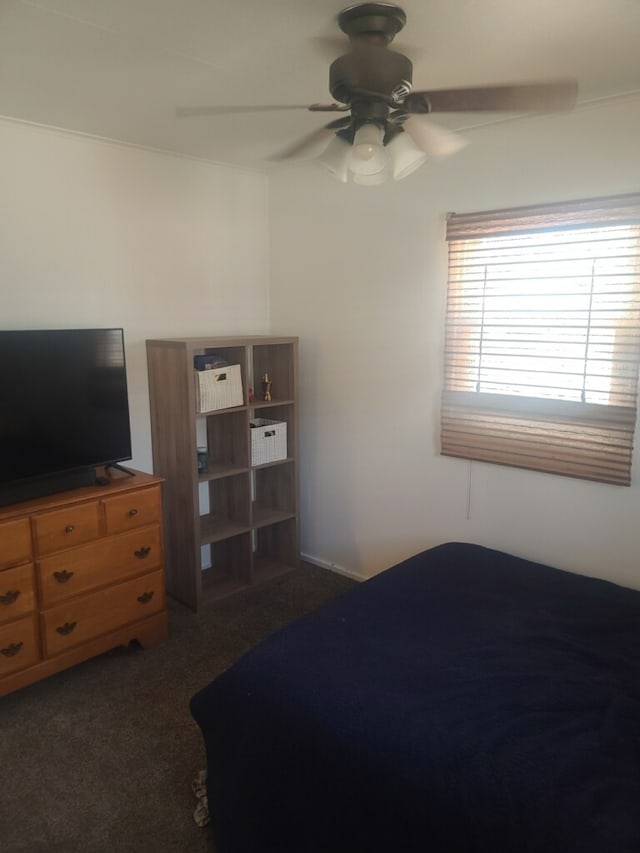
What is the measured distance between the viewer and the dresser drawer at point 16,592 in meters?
2.29

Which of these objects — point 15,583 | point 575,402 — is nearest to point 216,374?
point 15,583

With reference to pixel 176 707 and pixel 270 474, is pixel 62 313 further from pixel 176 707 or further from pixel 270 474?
pixel 176 707

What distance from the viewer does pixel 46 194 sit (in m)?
2.74

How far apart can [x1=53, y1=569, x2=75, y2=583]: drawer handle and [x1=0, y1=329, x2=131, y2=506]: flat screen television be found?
1.10 feet

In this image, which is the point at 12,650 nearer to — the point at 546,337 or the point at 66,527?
the point at 66,527

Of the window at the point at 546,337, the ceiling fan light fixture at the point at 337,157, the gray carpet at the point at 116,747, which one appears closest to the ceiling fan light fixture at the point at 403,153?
the ceiling fan light fixture at the point at 337,157

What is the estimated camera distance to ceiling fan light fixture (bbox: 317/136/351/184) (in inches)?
72.7

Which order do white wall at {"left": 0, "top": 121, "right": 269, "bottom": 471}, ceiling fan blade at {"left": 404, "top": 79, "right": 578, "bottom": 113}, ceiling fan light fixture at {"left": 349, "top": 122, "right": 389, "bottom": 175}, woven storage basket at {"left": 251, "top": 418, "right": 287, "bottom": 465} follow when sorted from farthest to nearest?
1. woven storage basket at {"left": 251, "top": 418, "right": 287, "bottom": 465}
2. white wall at {"left": 0, "top": 121, "right": 269, "bottom": 471}
3. ceiling fan light fixture at {"left": 349, "top": 122, "right": 389, "bottom": 175}
4. ceiling fan blade at {"left": 404, "top": 79, "right": 578, "bottom": 113}

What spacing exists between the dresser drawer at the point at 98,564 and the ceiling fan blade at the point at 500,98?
2069 mm

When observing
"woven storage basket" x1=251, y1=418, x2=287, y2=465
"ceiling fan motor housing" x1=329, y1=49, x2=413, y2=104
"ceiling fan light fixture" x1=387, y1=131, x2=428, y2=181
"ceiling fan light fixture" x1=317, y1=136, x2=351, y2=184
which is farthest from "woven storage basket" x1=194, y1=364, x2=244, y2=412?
"ceiling fan motor housing" x1=329, y1=49, x2=413, y2=104

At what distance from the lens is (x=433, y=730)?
A: 60.7 inches

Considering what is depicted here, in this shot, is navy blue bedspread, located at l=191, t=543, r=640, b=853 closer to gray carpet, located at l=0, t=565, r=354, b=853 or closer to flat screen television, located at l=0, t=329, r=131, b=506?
gray carpet, located at l=0, t=565, r=354, b=853

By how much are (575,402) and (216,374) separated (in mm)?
1718

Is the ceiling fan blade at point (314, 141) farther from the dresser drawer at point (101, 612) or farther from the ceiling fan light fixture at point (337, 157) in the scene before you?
the dresser drawer at point (101, 612)
